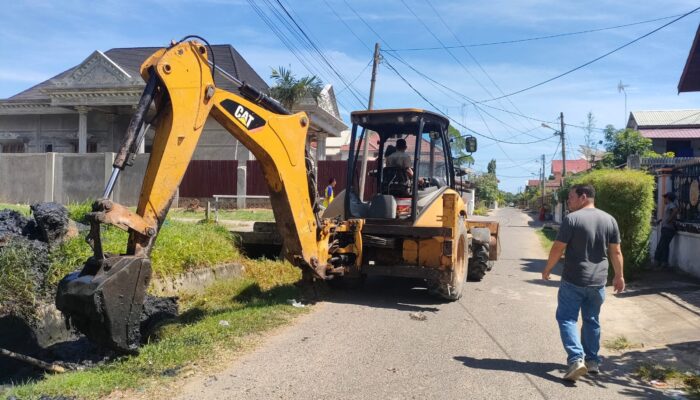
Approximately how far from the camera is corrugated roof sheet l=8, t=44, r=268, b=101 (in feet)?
82.7

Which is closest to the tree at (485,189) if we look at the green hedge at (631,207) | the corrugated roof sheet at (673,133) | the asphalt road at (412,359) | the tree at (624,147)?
the corrugated roof sheet at (673,133)

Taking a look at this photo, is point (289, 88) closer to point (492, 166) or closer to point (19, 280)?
point (19, 280)

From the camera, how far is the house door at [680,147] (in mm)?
32438

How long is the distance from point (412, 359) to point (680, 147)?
3315 centimetres

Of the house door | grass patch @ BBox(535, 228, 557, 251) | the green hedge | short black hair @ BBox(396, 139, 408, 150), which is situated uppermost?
the house door

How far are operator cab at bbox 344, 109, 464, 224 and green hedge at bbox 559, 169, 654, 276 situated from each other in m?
3.60

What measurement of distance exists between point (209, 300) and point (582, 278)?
5185 millimetres

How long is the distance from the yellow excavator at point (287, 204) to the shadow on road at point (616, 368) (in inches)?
99.1

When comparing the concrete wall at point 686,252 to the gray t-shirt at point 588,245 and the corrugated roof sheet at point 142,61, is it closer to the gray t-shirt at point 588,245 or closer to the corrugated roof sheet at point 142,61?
the gray t-shirt at point 588,245

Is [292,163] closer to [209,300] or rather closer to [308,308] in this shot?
[308,308]

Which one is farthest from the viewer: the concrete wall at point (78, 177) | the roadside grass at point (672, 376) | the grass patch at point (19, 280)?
the concrete wall at point (78, 177)

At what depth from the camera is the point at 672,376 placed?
5.33 metres

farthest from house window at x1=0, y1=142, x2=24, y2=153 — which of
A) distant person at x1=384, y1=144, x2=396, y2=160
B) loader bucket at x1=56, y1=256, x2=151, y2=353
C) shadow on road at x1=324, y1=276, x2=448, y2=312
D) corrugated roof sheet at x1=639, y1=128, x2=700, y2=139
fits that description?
corrugated roof sheet at x1=639, y1=128, x2=700, y2=139

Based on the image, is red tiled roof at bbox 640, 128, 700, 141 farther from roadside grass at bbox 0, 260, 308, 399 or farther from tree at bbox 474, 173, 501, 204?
roadside grass at bbox 0, 260, 308, 399
